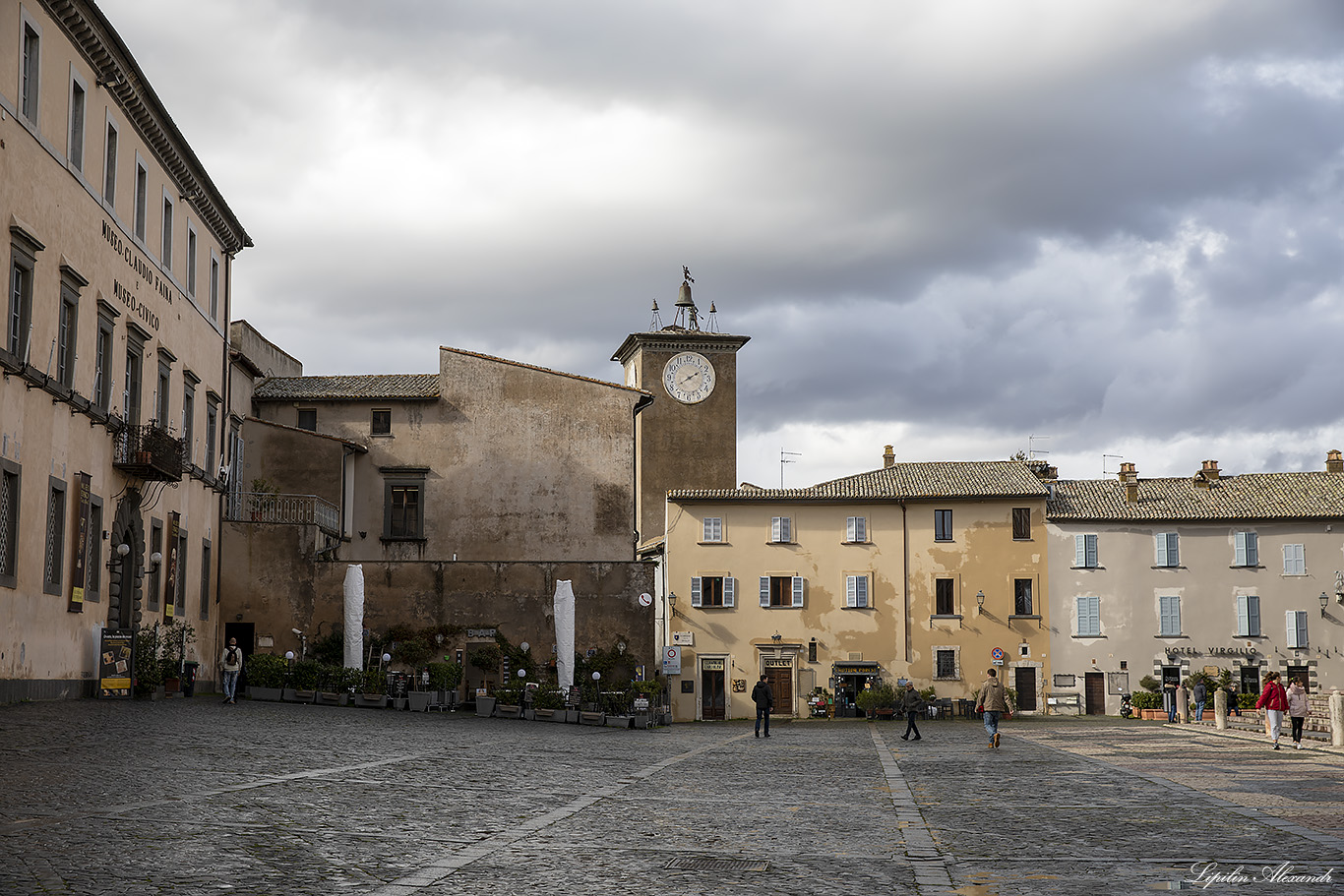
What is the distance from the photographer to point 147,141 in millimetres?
29469

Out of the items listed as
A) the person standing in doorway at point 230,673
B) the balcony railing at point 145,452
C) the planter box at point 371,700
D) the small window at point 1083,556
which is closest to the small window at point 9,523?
the balcony railing at point 145,452

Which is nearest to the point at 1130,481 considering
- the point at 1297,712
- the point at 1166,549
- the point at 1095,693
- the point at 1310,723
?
the point at 1166,549

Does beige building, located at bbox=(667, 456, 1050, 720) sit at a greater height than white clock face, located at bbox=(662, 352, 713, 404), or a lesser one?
lesser

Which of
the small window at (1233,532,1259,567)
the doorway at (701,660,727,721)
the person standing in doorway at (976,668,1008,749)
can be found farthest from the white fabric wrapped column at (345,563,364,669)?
the small window at (1233,532,1259,567)

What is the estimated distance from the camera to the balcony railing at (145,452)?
27.4 metres

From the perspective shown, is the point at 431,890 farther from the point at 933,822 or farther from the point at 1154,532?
the point at 1154,532

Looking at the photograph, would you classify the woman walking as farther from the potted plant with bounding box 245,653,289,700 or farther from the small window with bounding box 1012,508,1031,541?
the small window with bounding box 1012,508,1031,541

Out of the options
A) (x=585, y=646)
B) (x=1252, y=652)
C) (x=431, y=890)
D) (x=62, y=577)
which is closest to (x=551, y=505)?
(x=585, y=646)

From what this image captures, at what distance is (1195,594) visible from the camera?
53469 millimetres

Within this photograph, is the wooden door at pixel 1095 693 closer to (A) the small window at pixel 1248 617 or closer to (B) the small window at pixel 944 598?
(A) the small window at pixel 1248 617

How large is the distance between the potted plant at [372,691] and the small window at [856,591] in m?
25.5

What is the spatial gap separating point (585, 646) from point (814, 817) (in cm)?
2617

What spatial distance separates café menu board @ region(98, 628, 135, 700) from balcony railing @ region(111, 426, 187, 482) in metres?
3.40

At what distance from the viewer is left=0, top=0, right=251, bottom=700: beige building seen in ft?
72.2
